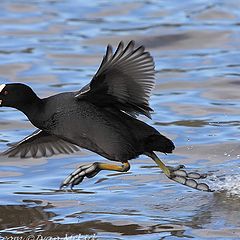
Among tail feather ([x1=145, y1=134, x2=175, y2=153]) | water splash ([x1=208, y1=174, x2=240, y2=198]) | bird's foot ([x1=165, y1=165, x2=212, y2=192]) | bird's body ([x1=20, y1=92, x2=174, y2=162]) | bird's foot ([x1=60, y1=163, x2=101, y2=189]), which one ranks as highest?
bird's body ([x1=20, y1=92, x2=174, y2=162])

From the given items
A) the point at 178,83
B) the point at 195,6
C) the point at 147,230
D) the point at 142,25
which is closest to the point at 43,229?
the point at 147,230

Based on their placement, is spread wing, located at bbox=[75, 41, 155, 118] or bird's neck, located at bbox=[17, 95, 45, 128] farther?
bird's neck, located at bbox=[17, 95, 45, 128]

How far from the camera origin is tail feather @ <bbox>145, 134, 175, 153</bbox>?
23.5ft

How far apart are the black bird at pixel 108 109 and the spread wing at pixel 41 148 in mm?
811

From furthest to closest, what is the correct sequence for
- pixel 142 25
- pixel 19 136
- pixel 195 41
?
pixel 142 25, pixel 195 41, pixel 19 136

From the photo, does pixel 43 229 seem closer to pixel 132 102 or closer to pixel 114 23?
pixel 132 102

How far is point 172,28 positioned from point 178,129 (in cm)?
437

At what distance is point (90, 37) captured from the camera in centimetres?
1351

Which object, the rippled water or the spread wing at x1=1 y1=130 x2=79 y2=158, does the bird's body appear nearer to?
the rippled water

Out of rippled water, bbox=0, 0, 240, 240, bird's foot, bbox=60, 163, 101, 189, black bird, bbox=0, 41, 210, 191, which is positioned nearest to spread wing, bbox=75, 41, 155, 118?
black bird, bbox=0, 41, 210, 191

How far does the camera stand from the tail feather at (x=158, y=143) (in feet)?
23.5

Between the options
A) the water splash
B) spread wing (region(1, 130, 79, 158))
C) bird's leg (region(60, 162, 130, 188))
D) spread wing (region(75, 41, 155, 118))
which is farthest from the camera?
spread wing (region(1, 130, 79, 158))

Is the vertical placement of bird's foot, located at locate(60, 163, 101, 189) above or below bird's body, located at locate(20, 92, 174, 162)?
below

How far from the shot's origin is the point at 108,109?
7.10 metres
